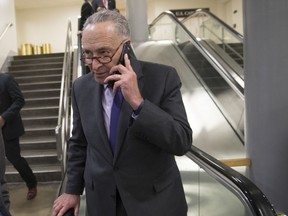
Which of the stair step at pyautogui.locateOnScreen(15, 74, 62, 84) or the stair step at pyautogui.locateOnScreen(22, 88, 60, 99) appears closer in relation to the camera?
the stair step at pyautogui.locateOnScreen(22, 88, 60, 99)

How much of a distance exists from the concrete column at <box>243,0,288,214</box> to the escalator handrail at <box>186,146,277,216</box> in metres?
1.14

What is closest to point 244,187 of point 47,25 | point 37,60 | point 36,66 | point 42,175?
point 42,175

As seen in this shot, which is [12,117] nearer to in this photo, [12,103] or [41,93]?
[12,103]

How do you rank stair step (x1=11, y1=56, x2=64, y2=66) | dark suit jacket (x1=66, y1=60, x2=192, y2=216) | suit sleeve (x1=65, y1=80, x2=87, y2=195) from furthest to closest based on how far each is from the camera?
stair step (x1=11, y1=56, x2=64, y2=66) → suit sleeve (x1=65, y1=80, x2=87, y2=195) → dark suit jacket (x1=66, y1=60, x2=192, y2=216)

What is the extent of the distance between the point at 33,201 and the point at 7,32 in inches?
258

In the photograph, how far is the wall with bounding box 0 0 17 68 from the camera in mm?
8898

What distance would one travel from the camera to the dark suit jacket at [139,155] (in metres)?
1.33

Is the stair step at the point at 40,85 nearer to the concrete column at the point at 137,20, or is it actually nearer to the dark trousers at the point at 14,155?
the concrete column at the point at 137,20

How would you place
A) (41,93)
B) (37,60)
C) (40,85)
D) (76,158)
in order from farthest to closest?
(37,60) → (40,85) → (41,93) → (76,158)

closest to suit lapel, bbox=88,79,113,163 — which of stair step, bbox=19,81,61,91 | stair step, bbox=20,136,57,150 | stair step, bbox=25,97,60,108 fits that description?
stair step, bbox=20,136,57,150

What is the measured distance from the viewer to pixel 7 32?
9422mm

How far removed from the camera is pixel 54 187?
4691 mm

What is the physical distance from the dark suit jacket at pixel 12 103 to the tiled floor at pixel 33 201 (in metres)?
0.84

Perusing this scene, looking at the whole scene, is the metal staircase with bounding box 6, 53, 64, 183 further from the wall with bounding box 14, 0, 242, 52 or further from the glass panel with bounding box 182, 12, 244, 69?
the wall with bounding box 14, 0, 242, 52
